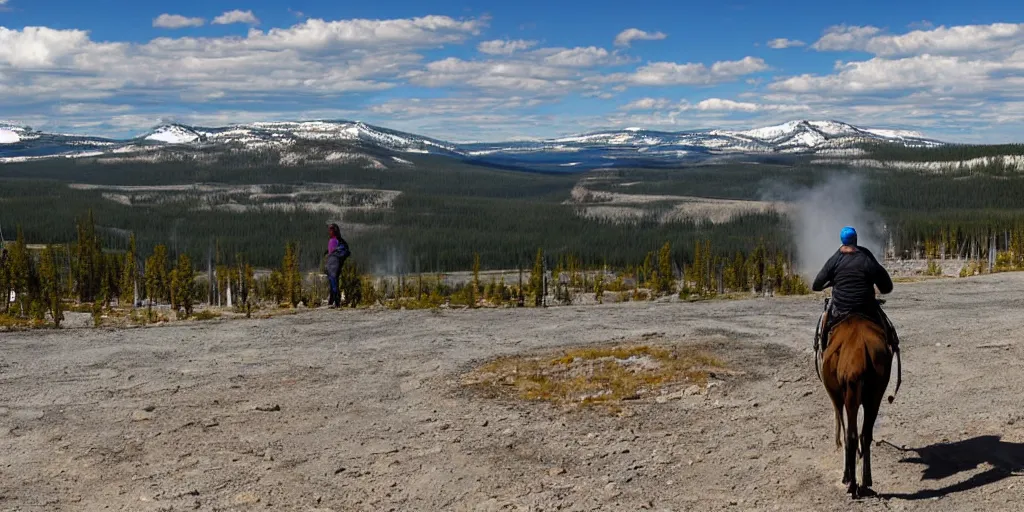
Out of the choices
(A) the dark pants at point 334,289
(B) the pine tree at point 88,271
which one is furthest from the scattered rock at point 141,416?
(B) the pine tree at point 88,271

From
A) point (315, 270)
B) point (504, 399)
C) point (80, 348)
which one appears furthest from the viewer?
point (315, 270)

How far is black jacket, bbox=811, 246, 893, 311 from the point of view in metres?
12.7

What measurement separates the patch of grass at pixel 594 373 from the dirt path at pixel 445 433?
70 cm

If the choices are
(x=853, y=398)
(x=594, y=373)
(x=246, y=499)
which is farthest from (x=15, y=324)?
(x=853, y=398)

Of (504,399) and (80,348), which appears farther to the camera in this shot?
(80,348)

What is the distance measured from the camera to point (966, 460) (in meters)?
12.7

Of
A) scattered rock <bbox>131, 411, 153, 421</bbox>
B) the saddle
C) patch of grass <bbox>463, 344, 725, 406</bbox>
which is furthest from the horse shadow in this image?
scattered rock <bbox>131, 411, 153, 421</bbox>

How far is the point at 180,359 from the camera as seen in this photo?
21375 mm

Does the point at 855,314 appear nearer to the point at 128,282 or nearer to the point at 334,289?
the point at 334,289

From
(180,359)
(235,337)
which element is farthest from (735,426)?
(235,337)

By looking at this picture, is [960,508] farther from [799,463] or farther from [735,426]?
[735,426]

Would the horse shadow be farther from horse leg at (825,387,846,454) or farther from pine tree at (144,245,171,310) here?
pine tree at (144,245,171,310)

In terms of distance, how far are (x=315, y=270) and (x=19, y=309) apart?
405 feet

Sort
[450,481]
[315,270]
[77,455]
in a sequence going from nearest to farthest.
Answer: [450,481] < [77,455] < [315,270]
